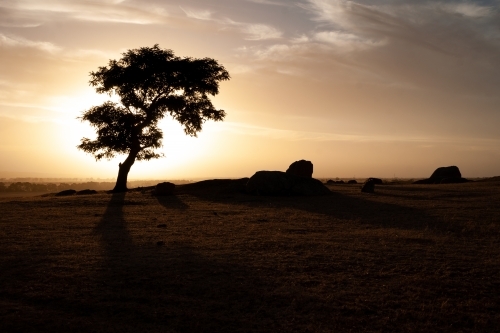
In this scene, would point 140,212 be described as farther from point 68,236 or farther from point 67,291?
point 67,291

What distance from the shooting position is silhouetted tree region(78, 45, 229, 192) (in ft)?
112

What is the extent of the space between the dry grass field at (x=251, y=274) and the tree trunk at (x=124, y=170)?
56.2ft

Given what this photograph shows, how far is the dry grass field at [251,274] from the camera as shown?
278 inches

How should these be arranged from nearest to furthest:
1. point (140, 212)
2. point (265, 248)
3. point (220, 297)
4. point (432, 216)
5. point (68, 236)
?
point (220, 297) → point (265, 248) → point (68, 236) → point (432, 216) → point (140, 212)

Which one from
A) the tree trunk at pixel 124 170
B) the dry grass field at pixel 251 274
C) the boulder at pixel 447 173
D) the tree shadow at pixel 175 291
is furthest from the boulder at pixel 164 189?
the boulder at pixel 447 173

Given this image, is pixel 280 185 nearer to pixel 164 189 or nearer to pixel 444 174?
pixel 164 189

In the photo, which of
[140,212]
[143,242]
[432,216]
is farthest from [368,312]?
[140,212]

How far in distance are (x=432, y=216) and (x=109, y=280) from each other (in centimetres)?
1289

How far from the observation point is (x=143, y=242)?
12.6 metres

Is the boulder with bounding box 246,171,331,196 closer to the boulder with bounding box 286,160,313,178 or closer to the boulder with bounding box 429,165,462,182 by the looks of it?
the boulder with bounding box 286,160,313,178

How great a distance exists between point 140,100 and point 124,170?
5400 mm

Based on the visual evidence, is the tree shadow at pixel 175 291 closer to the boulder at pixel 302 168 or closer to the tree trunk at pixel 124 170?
the tree trunk at pixel 124 170

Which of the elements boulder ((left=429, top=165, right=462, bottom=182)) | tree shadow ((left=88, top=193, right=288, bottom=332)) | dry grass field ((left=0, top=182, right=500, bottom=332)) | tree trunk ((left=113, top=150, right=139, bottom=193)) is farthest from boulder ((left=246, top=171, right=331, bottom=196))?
boulder ((left=429, top=165, right=462, bottom=182))

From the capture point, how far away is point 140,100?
35.0 m
